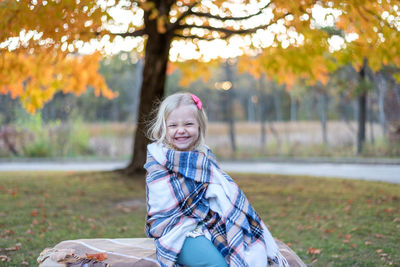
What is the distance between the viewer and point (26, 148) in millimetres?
17266

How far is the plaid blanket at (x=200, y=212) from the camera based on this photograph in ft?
8.83

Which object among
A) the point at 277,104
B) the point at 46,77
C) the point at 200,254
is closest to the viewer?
the point at 200,254

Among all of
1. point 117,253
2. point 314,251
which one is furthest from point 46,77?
point 117,253

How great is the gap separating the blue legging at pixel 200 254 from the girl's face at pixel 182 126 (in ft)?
2.31

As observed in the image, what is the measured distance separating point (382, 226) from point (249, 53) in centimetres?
701

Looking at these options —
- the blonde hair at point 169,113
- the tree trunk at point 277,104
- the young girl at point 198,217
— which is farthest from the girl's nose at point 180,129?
the tree trunk at point 277,104

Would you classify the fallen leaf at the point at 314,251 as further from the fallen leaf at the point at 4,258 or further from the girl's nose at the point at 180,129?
the fallen leaf at the point at 4,258

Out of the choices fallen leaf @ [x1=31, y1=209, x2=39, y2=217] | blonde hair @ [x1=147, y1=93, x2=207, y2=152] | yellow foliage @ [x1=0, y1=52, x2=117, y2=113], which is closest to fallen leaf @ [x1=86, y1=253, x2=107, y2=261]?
blonde hair @ [x1=147, y1=93, x2=207, y2=152]

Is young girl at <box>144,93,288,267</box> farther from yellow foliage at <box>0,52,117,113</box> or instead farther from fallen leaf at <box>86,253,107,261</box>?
yellow foliage at <box>0,52,117,113</box>

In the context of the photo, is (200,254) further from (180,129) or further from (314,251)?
(314,251)

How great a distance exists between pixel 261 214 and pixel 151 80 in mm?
4204

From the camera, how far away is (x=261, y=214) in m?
6.69

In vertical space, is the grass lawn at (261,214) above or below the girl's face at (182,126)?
below

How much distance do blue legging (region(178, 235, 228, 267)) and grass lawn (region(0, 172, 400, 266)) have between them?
2.07 meters
